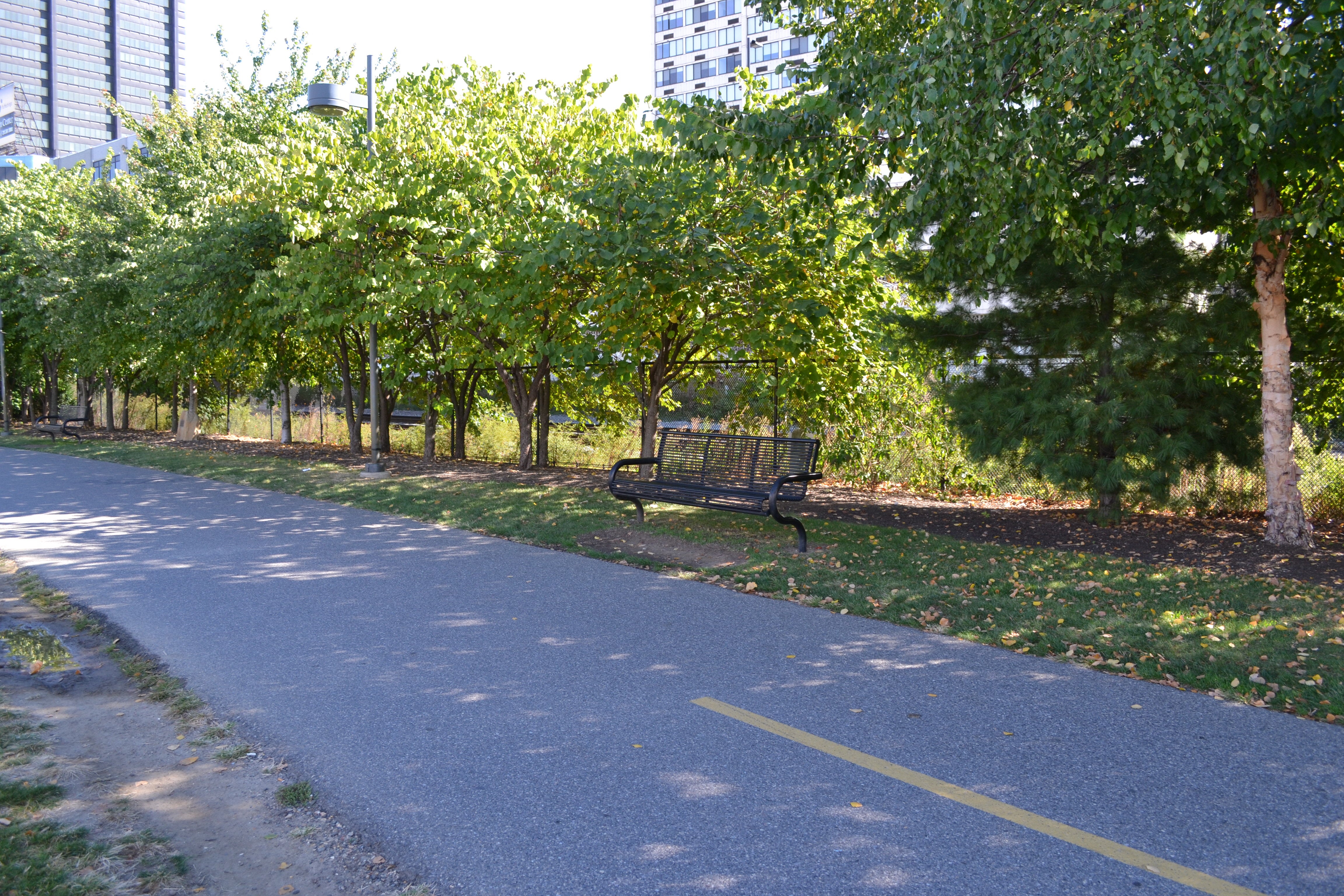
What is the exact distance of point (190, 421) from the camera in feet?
89.4

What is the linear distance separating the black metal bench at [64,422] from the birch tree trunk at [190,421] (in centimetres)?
290

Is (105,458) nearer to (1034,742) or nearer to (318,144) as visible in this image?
(318,144)

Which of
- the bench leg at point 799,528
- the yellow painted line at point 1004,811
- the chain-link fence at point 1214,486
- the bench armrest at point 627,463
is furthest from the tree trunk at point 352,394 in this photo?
the yellow painted line at point 1004,811

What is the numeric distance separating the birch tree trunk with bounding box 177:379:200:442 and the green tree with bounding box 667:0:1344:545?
72.6ft

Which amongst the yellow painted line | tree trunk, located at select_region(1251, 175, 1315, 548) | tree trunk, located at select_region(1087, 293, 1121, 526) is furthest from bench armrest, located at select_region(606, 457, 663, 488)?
tree trunk, located at select_region(1251, 175, 1315, 548)

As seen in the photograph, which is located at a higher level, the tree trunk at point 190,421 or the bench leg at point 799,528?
the tree trunk at point 190,421

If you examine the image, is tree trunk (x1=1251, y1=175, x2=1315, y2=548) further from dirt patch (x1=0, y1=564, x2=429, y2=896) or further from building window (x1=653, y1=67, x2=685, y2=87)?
building window (x1=653, y1=67, x2=685, y2=87)

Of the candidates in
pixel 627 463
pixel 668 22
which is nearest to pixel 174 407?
pixel 627 463

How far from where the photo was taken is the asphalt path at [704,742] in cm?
336

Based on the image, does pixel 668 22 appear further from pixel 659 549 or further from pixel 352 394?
pixel 659 549

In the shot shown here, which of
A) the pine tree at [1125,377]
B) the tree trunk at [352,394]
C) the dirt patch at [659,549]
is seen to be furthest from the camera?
the tree trunk at [352,394]

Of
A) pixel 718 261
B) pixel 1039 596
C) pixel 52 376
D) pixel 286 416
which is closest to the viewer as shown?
pixel 1039 596

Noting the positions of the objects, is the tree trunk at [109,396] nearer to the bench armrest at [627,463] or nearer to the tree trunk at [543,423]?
the tree trunk at [543,423]

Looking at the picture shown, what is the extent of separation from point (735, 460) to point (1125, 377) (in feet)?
13.6
